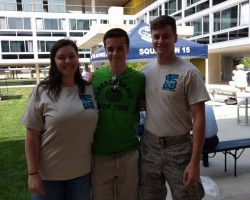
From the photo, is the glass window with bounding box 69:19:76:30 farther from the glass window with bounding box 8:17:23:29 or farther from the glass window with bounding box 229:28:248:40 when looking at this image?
the glass window with bounding box 229:28:248:40

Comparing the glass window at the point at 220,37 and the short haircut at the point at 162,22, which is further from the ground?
the glass window at the point at 220,37

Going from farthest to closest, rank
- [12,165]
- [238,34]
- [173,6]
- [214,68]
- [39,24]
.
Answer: [39,24] → [173,6] → [214,68] → [238,34] → [12,165]

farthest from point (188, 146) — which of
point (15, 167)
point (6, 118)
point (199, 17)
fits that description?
point (199, 17)

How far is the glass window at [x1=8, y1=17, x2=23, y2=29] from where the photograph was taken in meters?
36.0

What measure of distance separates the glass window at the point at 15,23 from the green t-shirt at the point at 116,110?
3711 cm

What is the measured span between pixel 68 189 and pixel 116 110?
2.38 ft

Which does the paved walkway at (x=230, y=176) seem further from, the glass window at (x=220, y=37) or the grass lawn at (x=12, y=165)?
the glass window at (x=220, y=37)

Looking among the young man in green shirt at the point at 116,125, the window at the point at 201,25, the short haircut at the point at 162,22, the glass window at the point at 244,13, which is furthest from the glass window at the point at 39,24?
the short haircut at the point at 162,22

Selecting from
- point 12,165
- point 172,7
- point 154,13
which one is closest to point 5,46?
point 154,13

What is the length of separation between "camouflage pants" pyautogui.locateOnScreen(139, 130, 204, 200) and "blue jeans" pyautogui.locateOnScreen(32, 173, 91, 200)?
1.65 ft

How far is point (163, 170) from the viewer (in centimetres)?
245

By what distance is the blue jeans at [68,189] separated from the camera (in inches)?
88.6

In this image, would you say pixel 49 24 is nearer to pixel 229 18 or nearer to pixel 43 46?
pixel 43 46

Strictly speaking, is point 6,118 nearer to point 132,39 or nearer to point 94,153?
point 132,39
